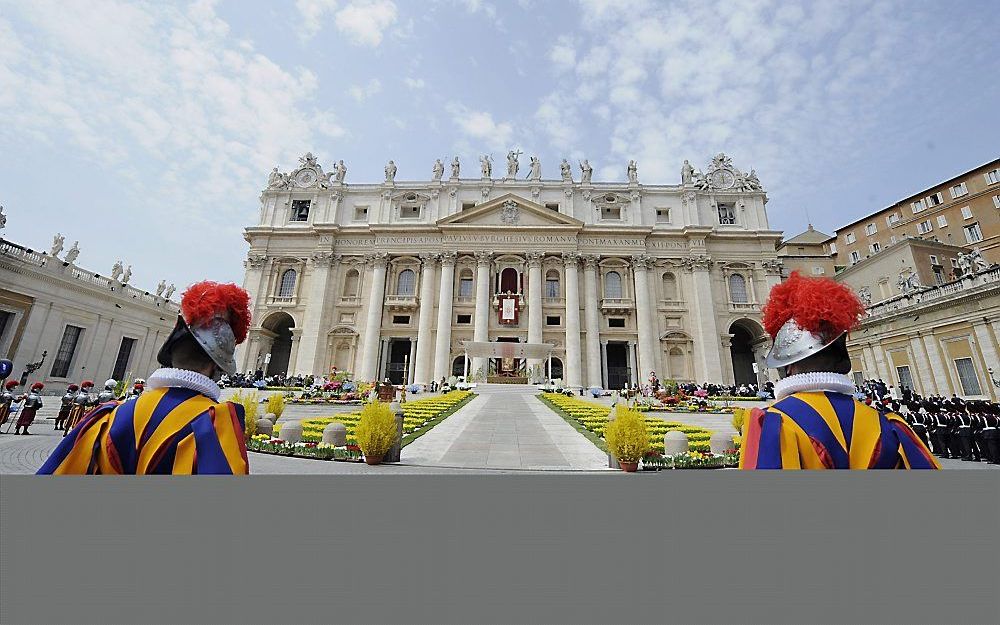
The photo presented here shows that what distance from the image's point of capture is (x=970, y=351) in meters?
23.3

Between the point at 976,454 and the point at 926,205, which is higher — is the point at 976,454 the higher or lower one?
the lower one

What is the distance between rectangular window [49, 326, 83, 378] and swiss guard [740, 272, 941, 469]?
1522 inches

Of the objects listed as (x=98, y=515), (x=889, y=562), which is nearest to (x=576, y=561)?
(x=889, y=562)

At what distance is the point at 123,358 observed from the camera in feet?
101

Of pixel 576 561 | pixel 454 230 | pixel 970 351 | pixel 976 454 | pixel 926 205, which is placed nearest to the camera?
pixel 576 561

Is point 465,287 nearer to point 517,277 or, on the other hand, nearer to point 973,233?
point 517,277

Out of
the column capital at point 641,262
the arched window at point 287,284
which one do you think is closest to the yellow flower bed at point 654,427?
the column capital at point 641,262

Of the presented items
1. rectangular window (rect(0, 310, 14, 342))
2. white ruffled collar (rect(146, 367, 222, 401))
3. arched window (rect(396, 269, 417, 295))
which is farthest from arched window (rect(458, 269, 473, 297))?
white ruffled collar (rect(146, 367, 222, 401))

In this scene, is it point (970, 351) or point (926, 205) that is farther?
point (926, 205)

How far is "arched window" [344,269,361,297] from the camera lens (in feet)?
151

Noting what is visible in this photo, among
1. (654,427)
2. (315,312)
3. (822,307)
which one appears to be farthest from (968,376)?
(315,312)

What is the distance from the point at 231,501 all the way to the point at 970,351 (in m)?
35.2

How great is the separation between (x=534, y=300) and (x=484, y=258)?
724 centimetres

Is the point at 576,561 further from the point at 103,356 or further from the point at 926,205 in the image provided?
the point at 926,205
